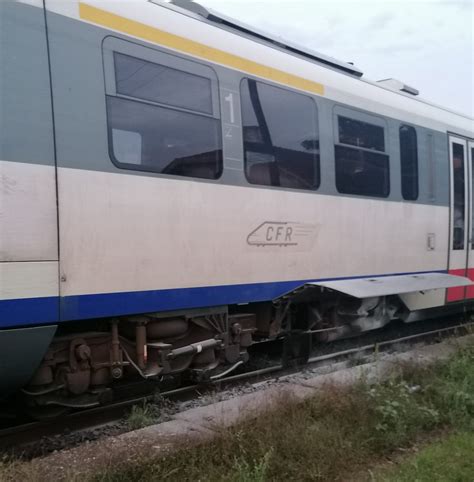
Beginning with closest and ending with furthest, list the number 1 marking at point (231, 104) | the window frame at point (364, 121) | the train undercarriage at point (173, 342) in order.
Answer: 1. the train undercarriage at point (173, 342)
2. the number 1 marking at point (231, 104)
3. the window frame at point (364, 121)

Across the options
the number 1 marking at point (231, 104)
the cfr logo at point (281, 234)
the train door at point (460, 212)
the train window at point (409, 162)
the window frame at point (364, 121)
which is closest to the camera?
the number 1 marking at point (231, 104)

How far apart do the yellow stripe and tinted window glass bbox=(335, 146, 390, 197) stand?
2.56 ft

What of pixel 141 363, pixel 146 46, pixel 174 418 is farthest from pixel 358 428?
pixel 146 46

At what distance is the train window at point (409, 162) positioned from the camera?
7219 mm

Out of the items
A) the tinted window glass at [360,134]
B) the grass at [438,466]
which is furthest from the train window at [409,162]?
the grass at [438,466]

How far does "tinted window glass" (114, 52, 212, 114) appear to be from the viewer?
4273mm

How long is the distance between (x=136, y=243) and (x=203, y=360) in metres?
1.42

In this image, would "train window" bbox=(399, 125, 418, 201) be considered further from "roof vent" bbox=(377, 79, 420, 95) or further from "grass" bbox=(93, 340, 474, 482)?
"grass" bbox=(93, 340, 474, 482)

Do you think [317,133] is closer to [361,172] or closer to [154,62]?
[361,172]

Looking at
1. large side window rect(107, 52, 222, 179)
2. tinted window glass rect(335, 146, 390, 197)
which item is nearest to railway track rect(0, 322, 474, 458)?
tinted window glass rect(335, 146, 390, 197)

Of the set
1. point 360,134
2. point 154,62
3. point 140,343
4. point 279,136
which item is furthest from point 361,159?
point 140,343

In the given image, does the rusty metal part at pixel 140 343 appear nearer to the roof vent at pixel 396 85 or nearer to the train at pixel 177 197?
the train at pixel 177 197

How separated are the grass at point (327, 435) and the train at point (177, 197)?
1.00 meters

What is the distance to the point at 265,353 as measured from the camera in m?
6.89
